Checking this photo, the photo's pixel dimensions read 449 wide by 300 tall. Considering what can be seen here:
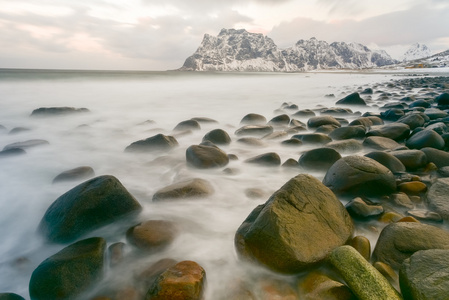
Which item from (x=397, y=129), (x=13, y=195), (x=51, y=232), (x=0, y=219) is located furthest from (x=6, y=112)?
(x=397, y=129)

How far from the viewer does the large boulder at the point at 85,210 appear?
7.19 feet

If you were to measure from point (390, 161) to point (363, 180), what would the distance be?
2.56 ft

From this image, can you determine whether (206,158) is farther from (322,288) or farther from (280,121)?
(280,121)

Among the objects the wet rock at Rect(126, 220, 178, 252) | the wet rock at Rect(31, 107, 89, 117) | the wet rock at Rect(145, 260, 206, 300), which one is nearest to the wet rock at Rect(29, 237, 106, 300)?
the wet rock at Rect(126, 220, 178, 252)

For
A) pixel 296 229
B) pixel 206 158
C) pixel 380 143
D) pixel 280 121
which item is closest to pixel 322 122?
pixel 280 121

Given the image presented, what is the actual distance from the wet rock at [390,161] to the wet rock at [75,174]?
377 centimetres

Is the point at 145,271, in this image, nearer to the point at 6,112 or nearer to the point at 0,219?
the point at 0,219

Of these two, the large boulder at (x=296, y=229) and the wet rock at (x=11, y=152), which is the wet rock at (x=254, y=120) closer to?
the large boulder at (x=296, y=229)

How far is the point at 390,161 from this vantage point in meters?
3.05

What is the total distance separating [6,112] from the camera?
9383 millimetres

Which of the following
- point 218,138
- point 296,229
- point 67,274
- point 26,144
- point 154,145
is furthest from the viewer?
point 26,144

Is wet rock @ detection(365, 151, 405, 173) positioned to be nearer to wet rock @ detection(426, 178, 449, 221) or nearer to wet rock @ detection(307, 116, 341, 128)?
wet rock @ detection(426, 178, 449, 221)

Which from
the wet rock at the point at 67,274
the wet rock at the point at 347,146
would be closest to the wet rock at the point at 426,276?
the wet rock at the point at 67,274

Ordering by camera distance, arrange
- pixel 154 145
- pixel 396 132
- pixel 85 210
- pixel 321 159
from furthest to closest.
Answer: pixel 154 145, pixel 396 132, pixel 321 159, pixel 85 210
